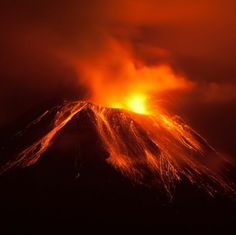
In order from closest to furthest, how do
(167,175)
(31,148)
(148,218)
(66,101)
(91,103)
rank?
1. (148,218)
2. (167,175)
3. (31,148)
4. (91,103)
5. (66,101)

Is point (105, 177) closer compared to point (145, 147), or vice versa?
point (105, 177)

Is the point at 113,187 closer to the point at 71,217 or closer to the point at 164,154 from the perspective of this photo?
the point at 71,217

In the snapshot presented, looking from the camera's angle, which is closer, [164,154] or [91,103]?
[164,154]

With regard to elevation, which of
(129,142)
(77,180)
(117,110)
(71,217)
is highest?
(117,110)

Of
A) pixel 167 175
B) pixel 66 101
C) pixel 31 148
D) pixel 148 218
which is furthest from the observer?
pixel 66 101

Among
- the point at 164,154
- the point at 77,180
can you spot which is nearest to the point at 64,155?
the point at 77,180

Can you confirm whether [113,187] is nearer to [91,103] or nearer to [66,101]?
[91,103]

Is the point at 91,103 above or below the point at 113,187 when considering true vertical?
above
